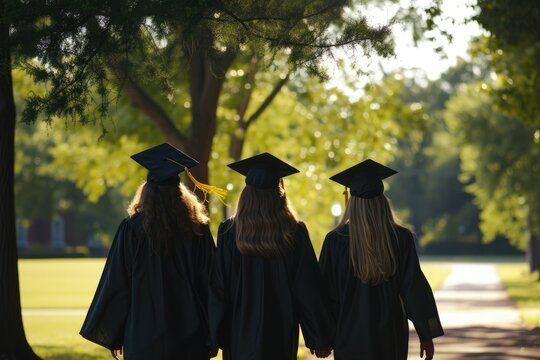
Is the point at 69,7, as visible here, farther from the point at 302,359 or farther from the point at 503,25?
the point at 503,25

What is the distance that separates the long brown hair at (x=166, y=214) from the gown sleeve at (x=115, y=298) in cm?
19

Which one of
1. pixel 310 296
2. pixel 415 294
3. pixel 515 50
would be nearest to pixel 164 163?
pixel 310 296

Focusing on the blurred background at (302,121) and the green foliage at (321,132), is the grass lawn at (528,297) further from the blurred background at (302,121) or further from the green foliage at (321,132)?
the green foliage at (321,132)

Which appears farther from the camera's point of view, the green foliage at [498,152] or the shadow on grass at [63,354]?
the green foliage at [498,152]

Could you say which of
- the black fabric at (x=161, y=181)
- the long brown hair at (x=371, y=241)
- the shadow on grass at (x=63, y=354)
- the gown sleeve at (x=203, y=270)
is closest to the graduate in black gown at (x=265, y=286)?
the gown sleeve at (x=203, y=270)

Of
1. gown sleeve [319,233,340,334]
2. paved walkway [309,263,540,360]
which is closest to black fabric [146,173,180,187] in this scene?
gown sleeve [319,233,340,334]

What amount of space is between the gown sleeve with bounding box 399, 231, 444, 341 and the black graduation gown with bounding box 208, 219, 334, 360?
1.75 feet

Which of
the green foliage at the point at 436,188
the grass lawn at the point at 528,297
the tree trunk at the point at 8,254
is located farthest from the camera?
the green foliage at the point at 436,188

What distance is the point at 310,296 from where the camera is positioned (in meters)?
7.46

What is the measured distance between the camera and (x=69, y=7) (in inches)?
365

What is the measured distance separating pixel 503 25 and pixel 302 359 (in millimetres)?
6055

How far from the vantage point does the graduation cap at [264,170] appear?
24.8 feet

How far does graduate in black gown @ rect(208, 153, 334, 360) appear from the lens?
7.37 meters

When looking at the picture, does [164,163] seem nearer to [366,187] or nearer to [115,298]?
[115,298]
